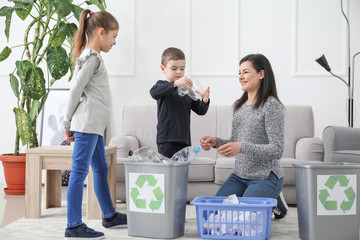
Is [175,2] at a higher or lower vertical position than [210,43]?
higher

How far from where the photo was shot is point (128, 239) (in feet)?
7.33

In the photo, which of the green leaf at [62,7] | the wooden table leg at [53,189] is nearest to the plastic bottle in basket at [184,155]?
the wooden table leg at [53,189]

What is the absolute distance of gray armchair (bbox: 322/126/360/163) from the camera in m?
3.24

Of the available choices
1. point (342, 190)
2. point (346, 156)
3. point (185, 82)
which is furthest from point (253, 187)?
point (346, 156)

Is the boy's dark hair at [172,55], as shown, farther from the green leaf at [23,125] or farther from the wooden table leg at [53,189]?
the green leaf at [23,125]

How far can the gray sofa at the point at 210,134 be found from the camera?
10.7 feet

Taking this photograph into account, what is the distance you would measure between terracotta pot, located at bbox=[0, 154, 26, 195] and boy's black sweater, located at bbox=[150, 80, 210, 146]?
176 cm

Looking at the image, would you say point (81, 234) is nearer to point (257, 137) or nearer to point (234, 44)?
point (257, 137)

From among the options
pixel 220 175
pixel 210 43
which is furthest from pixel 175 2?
pixel 220 175

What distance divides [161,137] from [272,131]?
66cm

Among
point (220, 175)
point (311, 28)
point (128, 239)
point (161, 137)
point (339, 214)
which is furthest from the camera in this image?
point (311, 28)

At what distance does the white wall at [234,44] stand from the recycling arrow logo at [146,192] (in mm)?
2148

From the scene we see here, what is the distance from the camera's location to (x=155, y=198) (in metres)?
2.19

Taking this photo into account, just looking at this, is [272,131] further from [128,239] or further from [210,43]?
[210,43]
